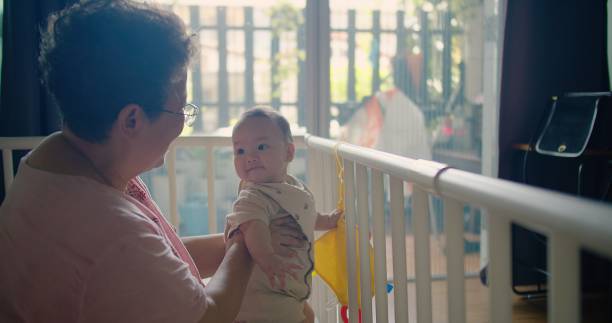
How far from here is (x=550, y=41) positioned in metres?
2.59

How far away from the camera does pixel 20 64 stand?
198 centimetres

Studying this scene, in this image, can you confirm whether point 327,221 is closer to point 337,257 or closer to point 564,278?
point 337,257

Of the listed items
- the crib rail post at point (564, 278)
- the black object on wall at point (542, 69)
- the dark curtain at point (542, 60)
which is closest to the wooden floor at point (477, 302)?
the black object on wall at point (542, 69)

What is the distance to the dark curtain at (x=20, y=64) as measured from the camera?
197cm

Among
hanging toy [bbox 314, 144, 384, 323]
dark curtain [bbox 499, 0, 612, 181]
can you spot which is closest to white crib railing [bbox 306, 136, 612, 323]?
hanging toy [bbox 314, 144, 384, 323]

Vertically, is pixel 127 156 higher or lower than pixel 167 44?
lower

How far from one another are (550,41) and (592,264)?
1.14m

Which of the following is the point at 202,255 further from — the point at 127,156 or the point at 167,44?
the point at 167,44

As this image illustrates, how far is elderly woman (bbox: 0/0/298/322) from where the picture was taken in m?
0.76

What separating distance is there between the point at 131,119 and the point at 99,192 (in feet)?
0.43

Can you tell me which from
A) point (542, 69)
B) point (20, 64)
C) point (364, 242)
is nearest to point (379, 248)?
point (364, 242)

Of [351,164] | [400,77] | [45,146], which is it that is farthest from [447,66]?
[45,146]

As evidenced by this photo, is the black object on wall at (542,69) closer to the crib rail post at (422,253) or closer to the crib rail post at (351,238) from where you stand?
the crib rail post at (351,238)

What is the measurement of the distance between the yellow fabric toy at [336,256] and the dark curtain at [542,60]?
1556mm
